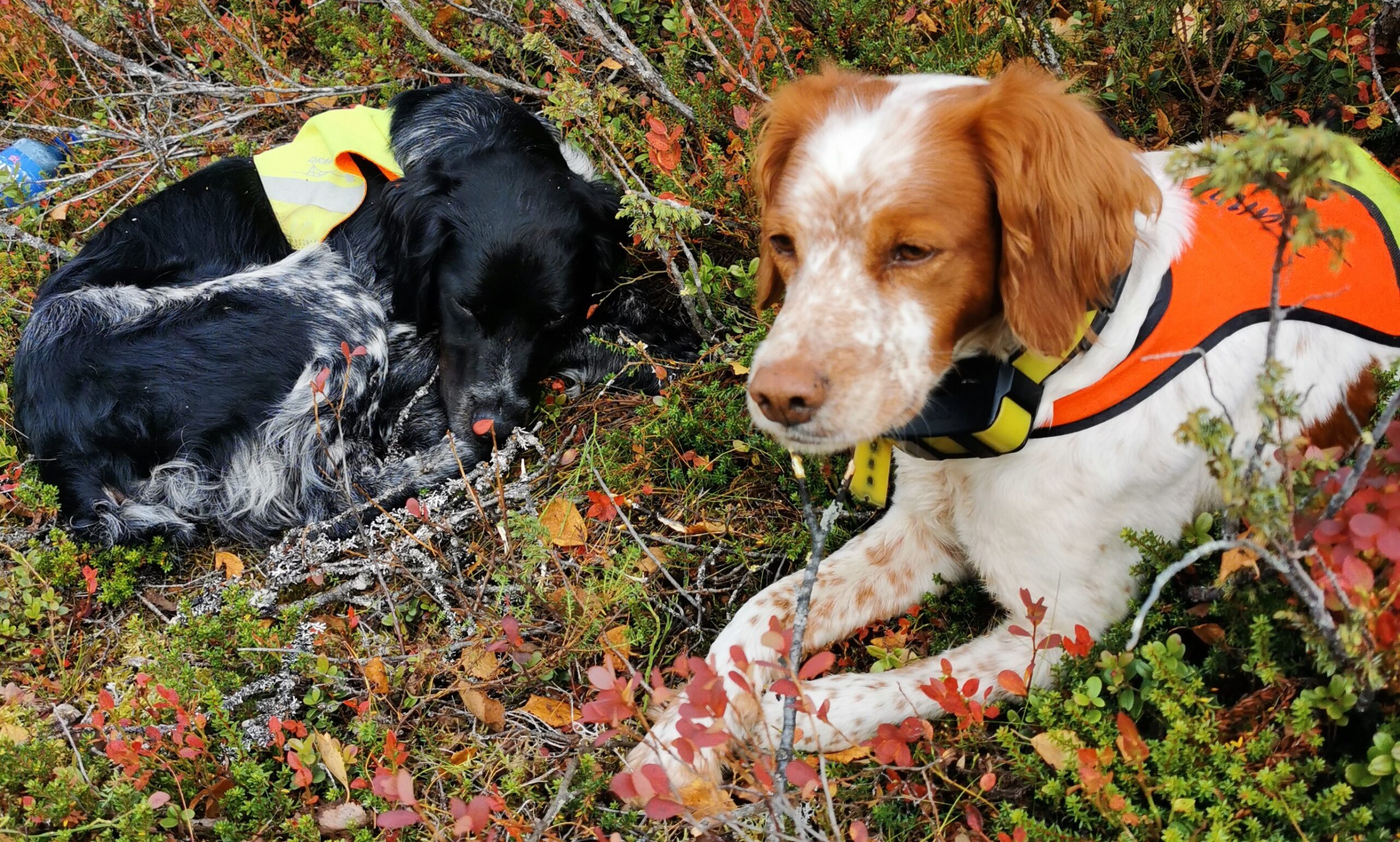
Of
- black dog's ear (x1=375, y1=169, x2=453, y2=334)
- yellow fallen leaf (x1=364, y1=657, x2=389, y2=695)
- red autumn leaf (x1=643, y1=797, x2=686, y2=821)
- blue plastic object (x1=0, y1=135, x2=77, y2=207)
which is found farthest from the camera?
blue plastic object (x1=0, y1=135, x2=77, y2=207)

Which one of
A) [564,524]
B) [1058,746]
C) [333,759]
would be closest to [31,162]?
[564,524]

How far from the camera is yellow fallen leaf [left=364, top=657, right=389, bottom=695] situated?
257cm

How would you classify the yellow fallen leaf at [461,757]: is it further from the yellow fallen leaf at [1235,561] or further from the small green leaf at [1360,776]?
the small green leaf at [1360,776]

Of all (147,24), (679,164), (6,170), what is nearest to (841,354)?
(679,164)

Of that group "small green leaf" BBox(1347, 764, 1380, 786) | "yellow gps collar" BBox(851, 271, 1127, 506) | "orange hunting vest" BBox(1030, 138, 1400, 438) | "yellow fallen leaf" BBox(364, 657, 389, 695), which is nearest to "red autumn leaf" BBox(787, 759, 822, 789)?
"yellow gps collar" BBox(851, 271, 1127, 506)

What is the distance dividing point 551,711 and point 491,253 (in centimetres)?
151

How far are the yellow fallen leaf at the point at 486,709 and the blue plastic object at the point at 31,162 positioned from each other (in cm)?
329

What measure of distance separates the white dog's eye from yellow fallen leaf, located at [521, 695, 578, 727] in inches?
53.6

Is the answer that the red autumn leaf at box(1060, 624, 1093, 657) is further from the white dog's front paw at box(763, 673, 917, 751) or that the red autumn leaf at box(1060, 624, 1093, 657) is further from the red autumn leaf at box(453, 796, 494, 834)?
the red autumn leaf at box(453, 796, 494, 834)

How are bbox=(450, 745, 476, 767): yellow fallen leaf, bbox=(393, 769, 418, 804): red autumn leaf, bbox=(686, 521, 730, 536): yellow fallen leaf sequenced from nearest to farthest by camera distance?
bbox=(393, 769, 418, 804): red autumn leaf, bbox=(450, 745, 476, 767): yellow fallen leaf, bbox=(686, 521, 730, 536): yellow fallen leaf

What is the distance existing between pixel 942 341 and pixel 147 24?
476 cm

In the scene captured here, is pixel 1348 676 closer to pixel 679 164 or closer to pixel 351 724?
pixel 351 724

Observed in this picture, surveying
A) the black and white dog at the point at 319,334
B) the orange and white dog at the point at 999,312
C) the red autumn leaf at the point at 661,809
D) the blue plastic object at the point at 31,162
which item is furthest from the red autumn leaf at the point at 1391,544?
the blue plastic object at the point at 31,162

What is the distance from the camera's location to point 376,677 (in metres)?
2.58
